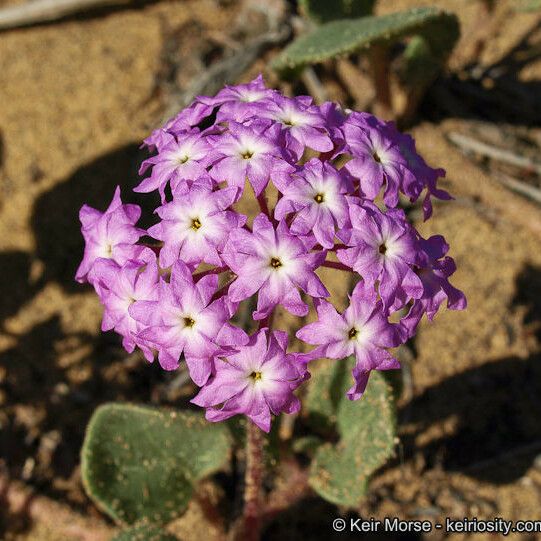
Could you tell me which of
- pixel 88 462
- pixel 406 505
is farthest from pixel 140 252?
pixel 406 505

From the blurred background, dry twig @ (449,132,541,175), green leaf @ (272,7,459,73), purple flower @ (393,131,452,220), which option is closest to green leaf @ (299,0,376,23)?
green leaf @ (272,7,459,73)

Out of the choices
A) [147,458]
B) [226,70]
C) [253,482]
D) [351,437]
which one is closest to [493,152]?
[226,70]

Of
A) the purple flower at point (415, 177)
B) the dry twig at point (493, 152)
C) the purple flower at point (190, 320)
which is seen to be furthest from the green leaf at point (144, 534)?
the dry twig at point (493, 152)

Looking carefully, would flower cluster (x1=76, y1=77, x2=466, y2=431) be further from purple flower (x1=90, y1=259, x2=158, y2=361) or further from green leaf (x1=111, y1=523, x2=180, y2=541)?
green leaf (x1=111, y1=523, x2=180, y2=541)

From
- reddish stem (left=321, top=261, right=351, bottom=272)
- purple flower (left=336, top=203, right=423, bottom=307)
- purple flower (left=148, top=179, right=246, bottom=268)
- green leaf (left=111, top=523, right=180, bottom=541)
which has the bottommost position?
green leaf (left=111, top=523, right=180, bottom=541)

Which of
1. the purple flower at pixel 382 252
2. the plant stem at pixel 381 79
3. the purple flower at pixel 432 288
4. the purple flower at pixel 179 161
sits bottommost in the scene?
the plant stem at pixel 381 79

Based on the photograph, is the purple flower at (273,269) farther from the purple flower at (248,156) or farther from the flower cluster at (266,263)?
the purple flower at (248,156)
